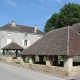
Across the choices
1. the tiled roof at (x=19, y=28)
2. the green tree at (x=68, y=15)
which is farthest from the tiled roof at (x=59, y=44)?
the green tree at (x=68, y=15)

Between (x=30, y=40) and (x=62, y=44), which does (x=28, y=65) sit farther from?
(x=30, y=40)

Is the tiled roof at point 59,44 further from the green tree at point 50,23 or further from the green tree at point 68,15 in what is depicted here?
the green tree at point 50,23

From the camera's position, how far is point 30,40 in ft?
157

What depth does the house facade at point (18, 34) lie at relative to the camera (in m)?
43.9

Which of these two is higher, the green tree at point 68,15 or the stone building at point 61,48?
the green tree at point 68,15

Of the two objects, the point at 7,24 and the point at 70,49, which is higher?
the point at 7,24

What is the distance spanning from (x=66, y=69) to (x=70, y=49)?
1.78 metres

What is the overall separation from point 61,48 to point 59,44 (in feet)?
3.10

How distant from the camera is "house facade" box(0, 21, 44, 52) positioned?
43878mm

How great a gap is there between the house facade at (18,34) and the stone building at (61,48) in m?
23.0

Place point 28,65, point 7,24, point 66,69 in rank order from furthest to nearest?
point 7,24
point 28,65
point 66,69

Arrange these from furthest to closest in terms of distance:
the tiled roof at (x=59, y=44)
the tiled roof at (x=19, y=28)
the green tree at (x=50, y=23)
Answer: the green tree at (x=50, y=23) < the tiled roof at (x=19, y=28) < the tiled roof at (x=59, y=44)

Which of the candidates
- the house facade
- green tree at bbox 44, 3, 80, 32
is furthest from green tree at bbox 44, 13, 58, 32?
the house facade

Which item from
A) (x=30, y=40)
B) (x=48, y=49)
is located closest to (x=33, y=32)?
(x=30, y=40)
